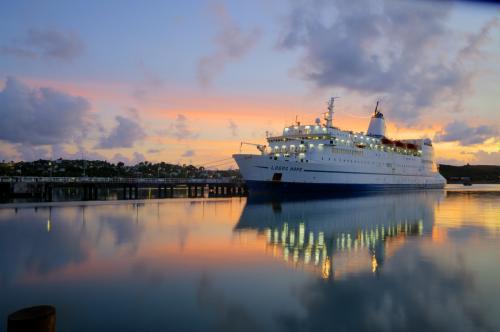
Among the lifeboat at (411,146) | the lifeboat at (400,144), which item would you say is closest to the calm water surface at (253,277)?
the lifeboat at (400,144)

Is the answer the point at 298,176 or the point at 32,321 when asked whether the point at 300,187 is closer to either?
the point at 298,176

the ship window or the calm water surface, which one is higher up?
the ship window

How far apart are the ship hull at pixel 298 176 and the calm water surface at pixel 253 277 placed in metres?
21.7

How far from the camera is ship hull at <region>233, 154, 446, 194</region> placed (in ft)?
136

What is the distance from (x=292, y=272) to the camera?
36.8ft

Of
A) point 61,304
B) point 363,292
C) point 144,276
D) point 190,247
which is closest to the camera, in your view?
point 61,304

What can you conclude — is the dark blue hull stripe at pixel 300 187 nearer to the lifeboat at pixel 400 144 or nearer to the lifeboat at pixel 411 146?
the lifeboat at pixel 400 144

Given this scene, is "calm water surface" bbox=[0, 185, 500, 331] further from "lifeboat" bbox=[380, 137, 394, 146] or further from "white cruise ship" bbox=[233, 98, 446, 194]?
"lifeboat" bbox=[380, 137, 394, 146]

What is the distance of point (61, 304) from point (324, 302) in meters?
5.93

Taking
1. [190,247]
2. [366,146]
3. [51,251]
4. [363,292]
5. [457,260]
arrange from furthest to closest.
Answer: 1. [366,146]
2. [190,247]
3. [51,251]
4. [457,260]
5. [363,292]

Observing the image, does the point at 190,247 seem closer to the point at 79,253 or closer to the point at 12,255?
the point at 79,253

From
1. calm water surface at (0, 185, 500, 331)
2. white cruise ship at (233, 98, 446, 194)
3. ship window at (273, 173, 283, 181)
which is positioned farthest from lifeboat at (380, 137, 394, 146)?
calm water surface at (0, 185, 500, 331)

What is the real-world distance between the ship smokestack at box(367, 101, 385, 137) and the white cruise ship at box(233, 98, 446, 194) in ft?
1.09

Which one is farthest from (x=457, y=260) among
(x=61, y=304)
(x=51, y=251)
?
(x=51, y=251)
